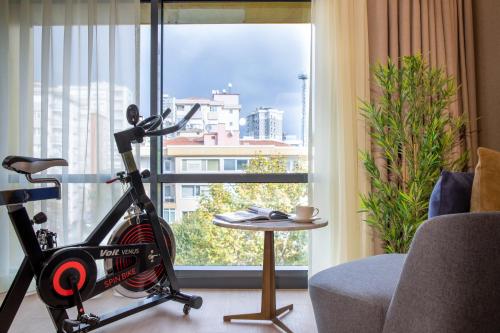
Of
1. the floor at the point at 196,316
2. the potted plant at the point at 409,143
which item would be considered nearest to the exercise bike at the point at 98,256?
the floor at the point at 196,316

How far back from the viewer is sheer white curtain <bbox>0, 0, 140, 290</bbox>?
9.01 feet

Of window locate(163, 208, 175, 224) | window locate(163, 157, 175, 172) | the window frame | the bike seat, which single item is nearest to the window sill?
the window frame

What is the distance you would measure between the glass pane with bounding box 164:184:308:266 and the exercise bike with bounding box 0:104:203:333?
56 centimetres

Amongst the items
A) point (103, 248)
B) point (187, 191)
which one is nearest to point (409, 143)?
point (187, 191)

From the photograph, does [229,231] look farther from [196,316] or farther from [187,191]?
[196,316]

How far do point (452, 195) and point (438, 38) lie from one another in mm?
1480

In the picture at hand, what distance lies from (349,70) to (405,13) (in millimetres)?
530

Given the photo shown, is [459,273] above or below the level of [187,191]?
below

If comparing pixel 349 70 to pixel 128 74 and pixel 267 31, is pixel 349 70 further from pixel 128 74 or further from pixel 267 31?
pixel 128 74

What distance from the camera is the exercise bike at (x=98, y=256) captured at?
180cm

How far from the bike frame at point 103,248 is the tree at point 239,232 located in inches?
25.4

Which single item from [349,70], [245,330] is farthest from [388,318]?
[349,70]

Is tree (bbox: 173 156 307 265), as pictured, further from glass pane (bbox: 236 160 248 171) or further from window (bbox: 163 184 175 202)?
window (bbox: 163 184 175 202)

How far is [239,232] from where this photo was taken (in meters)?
3.03
